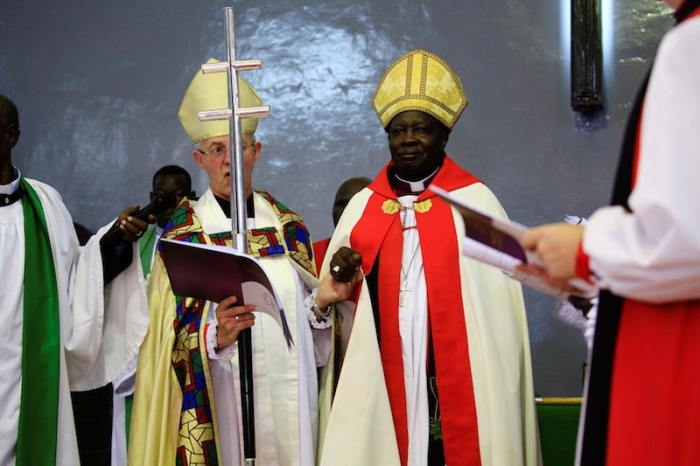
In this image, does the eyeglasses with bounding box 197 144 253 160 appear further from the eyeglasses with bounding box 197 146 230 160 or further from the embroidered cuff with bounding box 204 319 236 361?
the embroidered cuff with bounding box 204 319 236 361

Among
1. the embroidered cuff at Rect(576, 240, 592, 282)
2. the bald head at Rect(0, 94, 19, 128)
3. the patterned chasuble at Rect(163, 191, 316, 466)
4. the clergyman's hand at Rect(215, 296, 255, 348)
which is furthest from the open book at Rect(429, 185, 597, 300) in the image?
the bald head at Rect(0, 94, 19, 128)

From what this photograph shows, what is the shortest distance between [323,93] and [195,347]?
3170 millimetres

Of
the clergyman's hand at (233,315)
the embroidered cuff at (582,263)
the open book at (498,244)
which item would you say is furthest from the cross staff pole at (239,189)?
the embroidered cuff at (582,263)

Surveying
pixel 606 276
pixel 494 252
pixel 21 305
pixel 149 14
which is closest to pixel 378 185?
pixel 21 305

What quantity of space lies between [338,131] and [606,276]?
16.5ft

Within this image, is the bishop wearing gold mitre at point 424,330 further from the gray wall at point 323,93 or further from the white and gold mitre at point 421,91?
the gray wall at point 323,93

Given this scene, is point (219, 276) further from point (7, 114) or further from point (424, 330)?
point (7, 114)

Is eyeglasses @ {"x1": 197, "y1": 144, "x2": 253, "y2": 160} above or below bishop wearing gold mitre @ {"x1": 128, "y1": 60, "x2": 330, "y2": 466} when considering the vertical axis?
above

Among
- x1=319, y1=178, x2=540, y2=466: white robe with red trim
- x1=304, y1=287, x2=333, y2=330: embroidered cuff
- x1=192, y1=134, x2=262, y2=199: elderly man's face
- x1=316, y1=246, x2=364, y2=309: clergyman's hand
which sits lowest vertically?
x1=319, y1=178, x2=540, y2=466: white robe with red trim

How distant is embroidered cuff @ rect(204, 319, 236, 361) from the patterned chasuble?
36 mm

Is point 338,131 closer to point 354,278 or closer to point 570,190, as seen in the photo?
point 570,190

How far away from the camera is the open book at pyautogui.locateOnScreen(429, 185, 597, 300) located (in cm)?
228

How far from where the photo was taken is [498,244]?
7.79 feet

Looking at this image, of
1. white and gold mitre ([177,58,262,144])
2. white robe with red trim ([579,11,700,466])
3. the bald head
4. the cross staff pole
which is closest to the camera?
white robe with red trim ([579,11,700,466])
